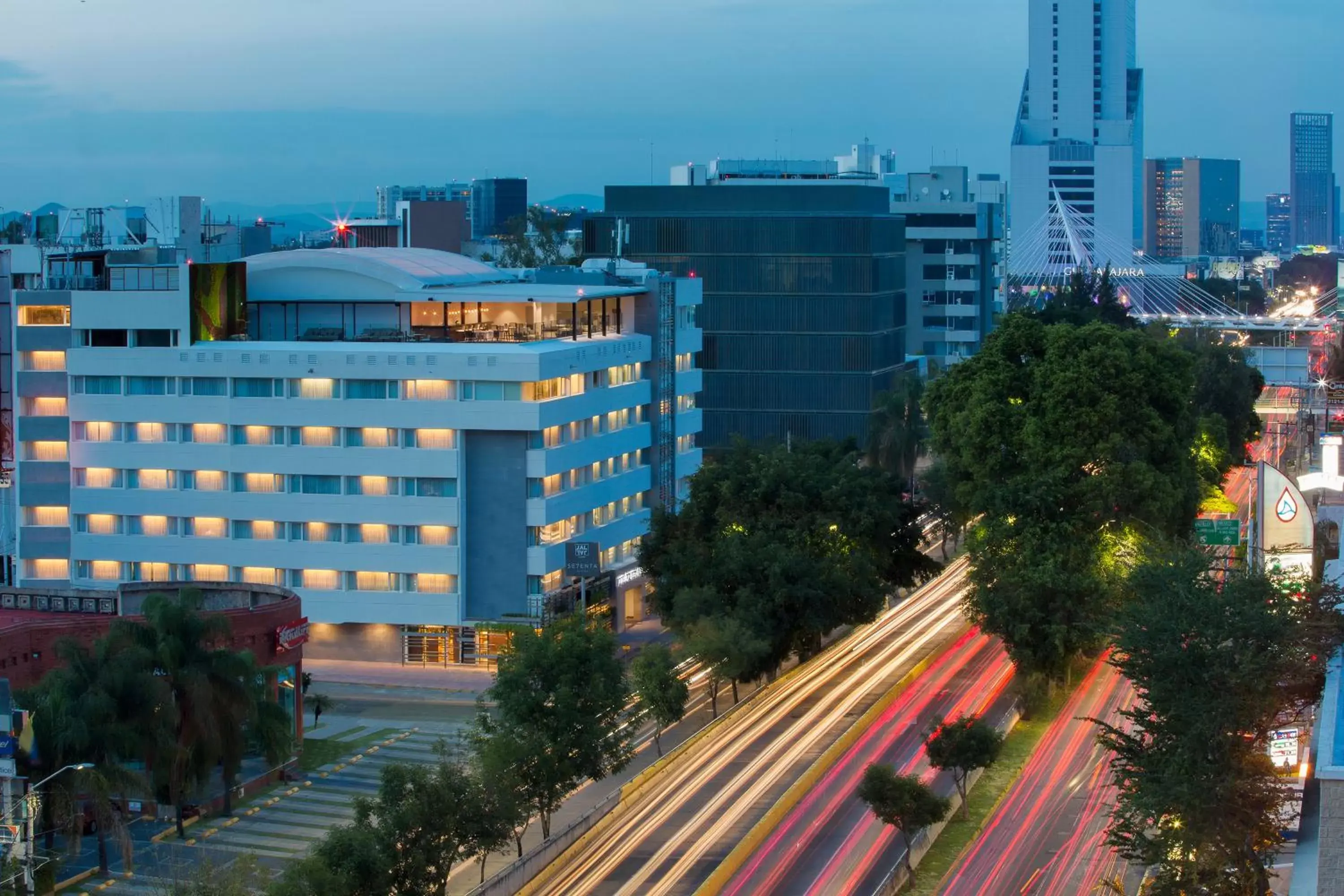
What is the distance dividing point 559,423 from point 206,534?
14065mm

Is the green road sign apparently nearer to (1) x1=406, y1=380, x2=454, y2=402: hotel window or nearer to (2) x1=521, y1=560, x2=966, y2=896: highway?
(2) x1=521, y1=560, x2=966, y2=896: highway

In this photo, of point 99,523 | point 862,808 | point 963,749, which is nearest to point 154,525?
point 99,523

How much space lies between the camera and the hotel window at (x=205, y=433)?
244 ft

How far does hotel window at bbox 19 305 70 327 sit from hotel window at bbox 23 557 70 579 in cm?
914

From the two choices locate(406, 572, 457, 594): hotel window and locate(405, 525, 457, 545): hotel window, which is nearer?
locate(405, 525, 457, 545): hotel window

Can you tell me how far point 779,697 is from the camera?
6619 centimetres

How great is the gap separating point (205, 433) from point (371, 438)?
22.1 ft

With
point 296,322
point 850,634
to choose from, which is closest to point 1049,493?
point 850,634

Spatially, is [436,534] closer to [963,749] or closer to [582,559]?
[582,559]

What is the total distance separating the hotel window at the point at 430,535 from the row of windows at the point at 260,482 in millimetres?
1154

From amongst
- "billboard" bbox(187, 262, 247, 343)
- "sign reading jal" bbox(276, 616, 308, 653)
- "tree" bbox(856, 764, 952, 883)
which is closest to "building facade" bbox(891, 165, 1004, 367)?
"billboard" bbox(187, 262, 247, 343)

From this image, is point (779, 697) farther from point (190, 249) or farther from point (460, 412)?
point (190, 249)

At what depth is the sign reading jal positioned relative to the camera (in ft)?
191

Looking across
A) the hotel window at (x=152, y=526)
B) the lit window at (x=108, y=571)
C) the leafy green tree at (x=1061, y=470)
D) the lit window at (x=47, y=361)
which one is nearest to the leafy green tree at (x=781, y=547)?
the leafy green tree at (x=1061, y=470)
